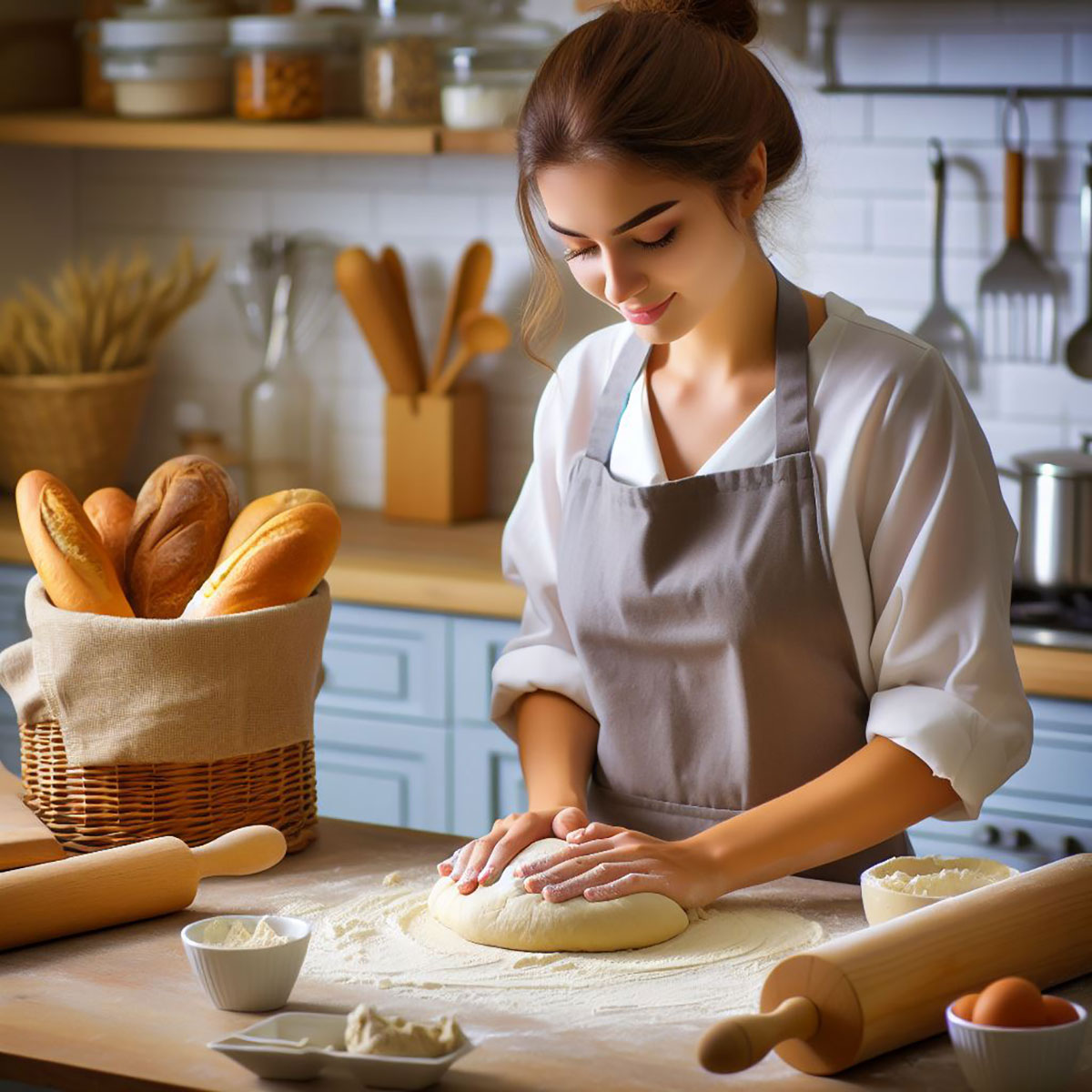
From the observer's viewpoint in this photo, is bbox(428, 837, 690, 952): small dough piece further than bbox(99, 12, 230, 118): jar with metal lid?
No

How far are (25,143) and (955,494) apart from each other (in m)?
2.55

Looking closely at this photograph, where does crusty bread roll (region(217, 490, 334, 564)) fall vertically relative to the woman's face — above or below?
below

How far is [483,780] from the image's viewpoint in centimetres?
300

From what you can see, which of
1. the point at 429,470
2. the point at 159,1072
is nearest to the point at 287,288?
the point at 429,470

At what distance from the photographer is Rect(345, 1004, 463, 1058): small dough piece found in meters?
1.15

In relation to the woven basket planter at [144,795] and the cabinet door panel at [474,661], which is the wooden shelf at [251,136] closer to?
the cabinet door panel at [474,661]

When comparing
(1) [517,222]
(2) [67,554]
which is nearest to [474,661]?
(1) [517,222]

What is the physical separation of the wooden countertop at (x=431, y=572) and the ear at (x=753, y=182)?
1.07 m

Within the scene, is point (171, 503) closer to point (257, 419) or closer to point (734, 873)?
point (734, 873)

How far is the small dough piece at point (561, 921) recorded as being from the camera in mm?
1433

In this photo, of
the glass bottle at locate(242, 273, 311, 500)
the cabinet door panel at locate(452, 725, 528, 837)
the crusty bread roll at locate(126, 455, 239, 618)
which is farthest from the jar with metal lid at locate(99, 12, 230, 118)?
the crusty bread roll at locate(126, 455, 239, 618)

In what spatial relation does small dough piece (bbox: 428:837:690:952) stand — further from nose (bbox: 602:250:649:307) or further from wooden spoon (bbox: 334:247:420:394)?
wooden spoon (bbox: 334:247:420:394)

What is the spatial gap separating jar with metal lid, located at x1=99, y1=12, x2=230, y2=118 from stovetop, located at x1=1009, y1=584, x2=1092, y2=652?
176 cm

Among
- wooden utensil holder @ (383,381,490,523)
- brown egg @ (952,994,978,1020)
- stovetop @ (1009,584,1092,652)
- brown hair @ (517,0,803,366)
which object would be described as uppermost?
brown hair @ (517,0,803,366)
